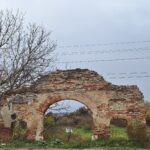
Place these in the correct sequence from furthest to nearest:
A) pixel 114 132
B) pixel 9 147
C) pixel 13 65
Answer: pixel 114 132 < pixel 13 65 < pixel 9 147

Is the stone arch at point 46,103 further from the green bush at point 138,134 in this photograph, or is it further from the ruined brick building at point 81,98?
the green bush at point 138,134

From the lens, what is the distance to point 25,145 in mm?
23609

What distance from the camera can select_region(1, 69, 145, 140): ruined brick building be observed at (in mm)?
26391

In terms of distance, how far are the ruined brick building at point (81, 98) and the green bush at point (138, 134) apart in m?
1.34

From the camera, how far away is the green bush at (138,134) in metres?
23.7

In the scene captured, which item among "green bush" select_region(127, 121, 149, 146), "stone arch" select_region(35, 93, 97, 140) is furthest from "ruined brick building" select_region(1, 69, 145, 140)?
"green bush" select_region(127, 121, 149, 146)

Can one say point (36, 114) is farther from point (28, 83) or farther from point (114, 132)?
point (114, 132)

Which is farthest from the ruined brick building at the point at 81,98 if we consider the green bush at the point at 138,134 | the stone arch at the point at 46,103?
the green bush at the point at 138,134

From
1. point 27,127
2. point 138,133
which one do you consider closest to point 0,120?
point 27,127

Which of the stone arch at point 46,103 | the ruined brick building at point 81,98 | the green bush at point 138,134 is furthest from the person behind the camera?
the stone arch at point 46,103

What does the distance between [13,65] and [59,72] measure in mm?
3591

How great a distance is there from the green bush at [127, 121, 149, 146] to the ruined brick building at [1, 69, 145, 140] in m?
1.34

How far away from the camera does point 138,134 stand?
78.8 feet

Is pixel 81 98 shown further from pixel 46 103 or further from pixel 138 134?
pixel 138 134
